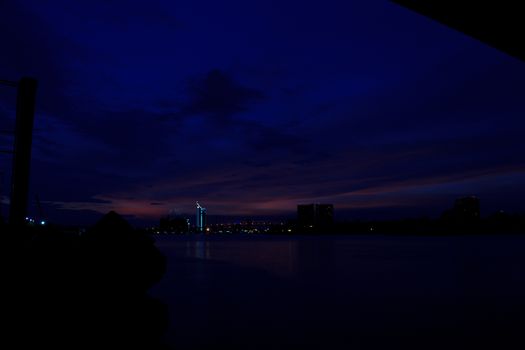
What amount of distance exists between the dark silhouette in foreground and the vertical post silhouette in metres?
3.48

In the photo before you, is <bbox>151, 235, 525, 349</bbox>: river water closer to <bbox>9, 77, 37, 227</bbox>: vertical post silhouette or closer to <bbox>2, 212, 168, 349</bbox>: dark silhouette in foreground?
<bbox>9, 77, 37, 227</bbox>: vertical post silhouette

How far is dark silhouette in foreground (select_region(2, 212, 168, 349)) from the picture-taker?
398 cm

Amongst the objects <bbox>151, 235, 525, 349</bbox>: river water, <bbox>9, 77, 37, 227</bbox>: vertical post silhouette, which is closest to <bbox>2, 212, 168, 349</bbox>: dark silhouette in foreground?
<bbox>9, 77, 37, 227</bbox>: vertical post silhouette

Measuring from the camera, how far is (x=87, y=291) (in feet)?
14.4

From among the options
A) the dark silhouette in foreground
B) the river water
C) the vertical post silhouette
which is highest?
the vertical post silhouette

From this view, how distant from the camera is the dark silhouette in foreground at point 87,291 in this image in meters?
3.98

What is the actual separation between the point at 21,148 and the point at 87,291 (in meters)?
5.34

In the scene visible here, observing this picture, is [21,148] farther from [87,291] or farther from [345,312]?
[345,312]

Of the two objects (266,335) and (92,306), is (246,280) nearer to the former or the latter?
(266,335)

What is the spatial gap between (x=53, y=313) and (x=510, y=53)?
5142 millimetres

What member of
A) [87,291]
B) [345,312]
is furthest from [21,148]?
[345,312]

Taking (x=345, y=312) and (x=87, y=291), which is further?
(x=345, y=312)

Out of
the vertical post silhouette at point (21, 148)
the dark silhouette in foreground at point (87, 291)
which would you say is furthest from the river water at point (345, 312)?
the dark silhouette in foreground at point (87, 291)

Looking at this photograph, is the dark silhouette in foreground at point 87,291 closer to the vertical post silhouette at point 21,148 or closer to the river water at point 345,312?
the vertical post silhouette at point 21,148
